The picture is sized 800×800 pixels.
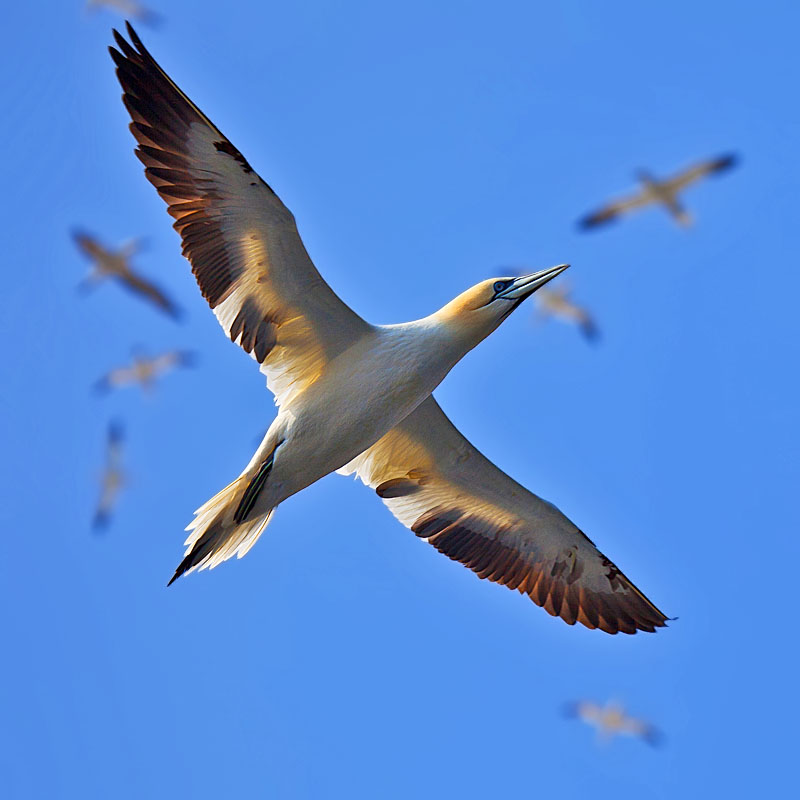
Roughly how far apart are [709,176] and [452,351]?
21.6ft

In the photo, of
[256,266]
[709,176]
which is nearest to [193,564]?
[256,266]

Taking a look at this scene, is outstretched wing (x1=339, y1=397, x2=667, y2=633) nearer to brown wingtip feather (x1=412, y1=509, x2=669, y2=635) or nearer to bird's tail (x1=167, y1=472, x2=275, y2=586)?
brown wingtip feather (x1=412, y1=509, x2=669, y2=635)

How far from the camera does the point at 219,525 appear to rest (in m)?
11.0

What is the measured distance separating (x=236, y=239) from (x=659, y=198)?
8656 mm

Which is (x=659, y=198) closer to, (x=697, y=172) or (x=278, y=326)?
(x=697, y=172)

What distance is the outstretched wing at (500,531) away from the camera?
40.9 feet

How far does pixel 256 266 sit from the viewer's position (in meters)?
10.9

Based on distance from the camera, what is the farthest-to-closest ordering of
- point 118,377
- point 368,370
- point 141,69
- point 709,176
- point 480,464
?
point 118,377 < point 709,176 < point 480,464 < point 368,370 < point 141,69

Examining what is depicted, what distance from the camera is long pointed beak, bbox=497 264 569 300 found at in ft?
37.3

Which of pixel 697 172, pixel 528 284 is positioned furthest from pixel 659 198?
pixel 528 284

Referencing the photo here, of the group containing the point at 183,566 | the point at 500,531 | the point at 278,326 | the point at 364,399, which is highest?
the point at 500,531

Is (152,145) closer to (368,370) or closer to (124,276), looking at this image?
(368,370)

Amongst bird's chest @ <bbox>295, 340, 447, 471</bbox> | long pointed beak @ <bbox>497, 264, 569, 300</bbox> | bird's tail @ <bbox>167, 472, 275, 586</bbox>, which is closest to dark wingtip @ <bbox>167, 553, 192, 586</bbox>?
bird's tail @ <bbox>167, 472, 275, 586</bbox>

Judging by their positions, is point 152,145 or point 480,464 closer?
point 152,145
